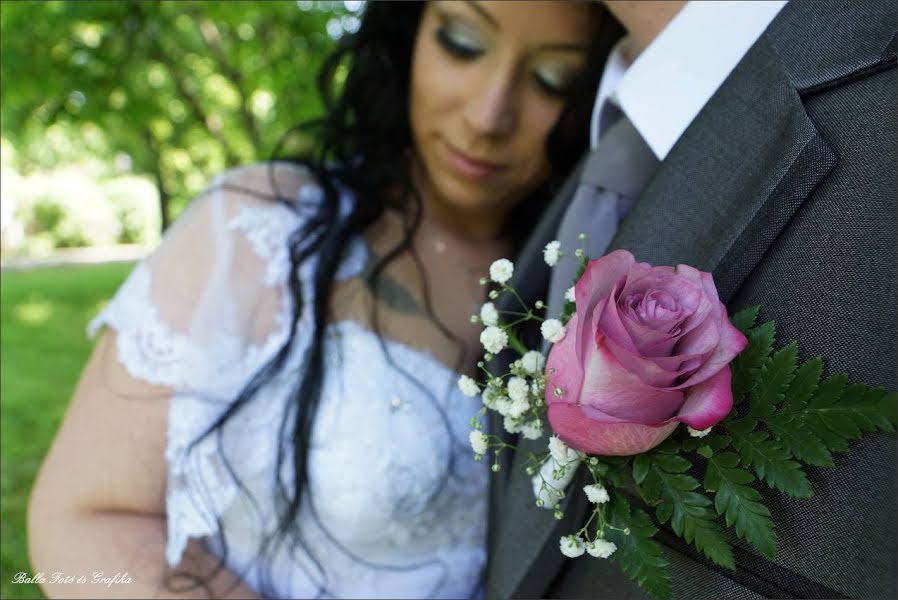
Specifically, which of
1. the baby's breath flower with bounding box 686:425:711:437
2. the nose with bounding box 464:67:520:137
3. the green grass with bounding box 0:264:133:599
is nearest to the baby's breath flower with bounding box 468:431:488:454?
the baby's breath flower with bounding box 686:425:711:437

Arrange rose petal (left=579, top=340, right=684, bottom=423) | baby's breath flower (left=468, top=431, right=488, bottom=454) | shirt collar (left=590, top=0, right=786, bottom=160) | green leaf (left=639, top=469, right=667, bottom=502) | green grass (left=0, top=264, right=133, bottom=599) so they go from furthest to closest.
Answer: green grass (left=0, top=264, right=133, bottom=599) < shirt collar (left=590, top=0, right=786, bottom=160) < baby's breath flower (left=468, top=431, right=488, bottom=454) < green leaf (left=639, top=469, right=667, bottom=502) < rose petal (left=579, top=340, right=684, bottom=423)

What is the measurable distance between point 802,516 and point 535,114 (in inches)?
45.3

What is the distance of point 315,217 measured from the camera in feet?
6.18

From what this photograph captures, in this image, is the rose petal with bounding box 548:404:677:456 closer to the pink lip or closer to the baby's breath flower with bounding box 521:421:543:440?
the baby's breath flower with bounding box 521:421:543:440

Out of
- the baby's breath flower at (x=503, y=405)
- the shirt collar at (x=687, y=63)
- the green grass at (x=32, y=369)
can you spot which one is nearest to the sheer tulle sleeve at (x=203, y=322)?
the green grass at (x=32, y=369)

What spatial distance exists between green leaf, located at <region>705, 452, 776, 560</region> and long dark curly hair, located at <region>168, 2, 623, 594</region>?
41.8 inches

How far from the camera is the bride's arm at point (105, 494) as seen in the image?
5.21ft

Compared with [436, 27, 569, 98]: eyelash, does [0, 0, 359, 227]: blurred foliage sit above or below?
below

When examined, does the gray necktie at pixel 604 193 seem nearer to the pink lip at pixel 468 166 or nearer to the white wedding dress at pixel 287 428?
the pink lip at pixel 468 166

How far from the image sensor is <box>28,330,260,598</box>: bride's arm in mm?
1589

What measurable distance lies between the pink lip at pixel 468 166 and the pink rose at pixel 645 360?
98 centimetres

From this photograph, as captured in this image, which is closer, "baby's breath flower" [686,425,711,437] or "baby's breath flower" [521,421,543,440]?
"baby's breath flower" [686,425,711,437]

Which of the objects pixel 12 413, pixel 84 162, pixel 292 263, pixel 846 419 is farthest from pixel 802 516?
pixel 84 162

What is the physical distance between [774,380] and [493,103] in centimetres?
103
